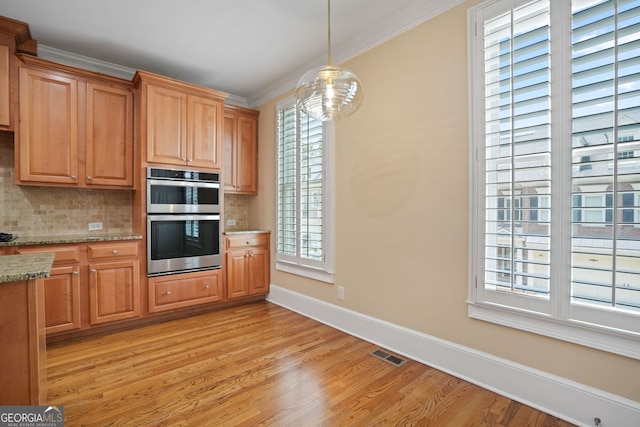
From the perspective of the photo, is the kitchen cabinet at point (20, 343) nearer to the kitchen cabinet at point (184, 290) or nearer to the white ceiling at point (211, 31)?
the kitchen cabinet at point (184, 290)

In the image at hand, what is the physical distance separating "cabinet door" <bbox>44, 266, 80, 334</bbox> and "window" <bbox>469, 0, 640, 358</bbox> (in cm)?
330

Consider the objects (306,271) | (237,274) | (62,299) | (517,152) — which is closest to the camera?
(517,152)

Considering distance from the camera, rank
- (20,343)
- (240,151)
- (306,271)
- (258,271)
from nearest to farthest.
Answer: (20,343) < (306,271) < (258,271) < (240,151)

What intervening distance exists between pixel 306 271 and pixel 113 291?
74.7 inches

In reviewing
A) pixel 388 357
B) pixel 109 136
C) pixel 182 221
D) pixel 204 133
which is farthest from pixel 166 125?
pixel 388 357

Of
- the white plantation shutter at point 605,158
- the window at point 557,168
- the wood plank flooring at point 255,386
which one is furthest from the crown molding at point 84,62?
the white plantation shutter at point 605,158

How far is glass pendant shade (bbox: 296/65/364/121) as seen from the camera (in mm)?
1668

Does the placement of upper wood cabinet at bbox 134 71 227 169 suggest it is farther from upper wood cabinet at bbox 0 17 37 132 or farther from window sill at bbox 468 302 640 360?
window sill at bbox 468 302 640 360

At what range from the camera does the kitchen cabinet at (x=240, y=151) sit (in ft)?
13.2

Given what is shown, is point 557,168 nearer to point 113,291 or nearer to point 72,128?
point 113,291

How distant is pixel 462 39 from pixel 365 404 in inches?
97.8

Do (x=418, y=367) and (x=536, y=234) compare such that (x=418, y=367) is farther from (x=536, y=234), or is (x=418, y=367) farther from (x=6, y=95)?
(x=6, y=95)

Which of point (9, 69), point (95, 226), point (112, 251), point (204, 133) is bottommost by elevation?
point (112, 251)

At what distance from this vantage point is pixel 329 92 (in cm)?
170
